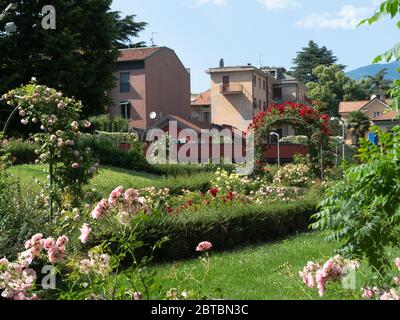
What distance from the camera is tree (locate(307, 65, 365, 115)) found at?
76.7m

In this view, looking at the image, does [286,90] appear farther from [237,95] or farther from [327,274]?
[327,274]

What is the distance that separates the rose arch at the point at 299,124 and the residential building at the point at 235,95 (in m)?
35.1

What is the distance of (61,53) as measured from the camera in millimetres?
25156

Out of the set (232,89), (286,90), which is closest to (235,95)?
(232,89)

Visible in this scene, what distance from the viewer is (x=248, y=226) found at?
1047 centimetres

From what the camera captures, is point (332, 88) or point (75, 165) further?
point (332, 88)

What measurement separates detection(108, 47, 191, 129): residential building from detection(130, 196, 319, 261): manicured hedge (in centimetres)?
3409

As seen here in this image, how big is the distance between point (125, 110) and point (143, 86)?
2.40 meters

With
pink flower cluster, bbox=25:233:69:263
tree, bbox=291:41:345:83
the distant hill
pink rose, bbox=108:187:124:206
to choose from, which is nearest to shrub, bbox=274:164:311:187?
the distant hill

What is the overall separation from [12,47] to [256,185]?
558 inches

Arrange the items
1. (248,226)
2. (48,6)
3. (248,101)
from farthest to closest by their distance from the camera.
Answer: (248,101) < (48,6) < (248,226)

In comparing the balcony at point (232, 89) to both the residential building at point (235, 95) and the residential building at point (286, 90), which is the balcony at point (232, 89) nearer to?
the residential building at point (235, 95)
